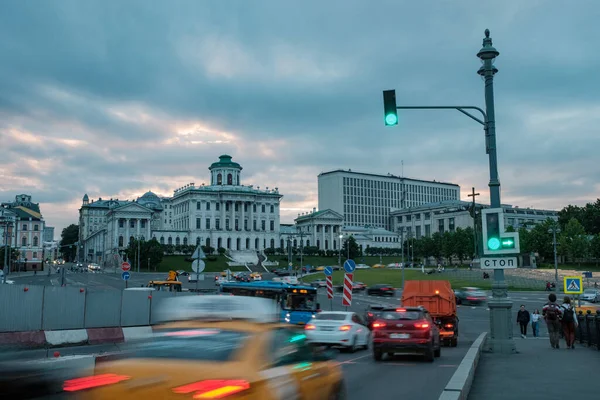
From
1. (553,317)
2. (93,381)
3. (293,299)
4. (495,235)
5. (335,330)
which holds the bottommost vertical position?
(335,330)

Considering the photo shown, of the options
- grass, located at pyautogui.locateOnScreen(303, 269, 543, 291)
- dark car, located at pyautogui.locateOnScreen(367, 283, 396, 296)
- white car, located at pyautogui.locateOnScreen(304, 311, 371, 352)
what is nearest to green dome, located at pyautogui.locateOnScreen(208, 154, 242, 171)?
grass, located at pyautogui.locateOnScreen(303, 269, 543, 291)

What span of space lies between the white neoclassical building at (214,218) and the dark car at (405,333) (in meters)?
143

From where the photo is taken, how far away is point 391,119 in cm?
1738

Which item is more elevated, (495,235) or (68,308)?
(495,235)

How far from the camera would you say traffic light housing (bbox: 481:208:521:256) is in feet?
62.5

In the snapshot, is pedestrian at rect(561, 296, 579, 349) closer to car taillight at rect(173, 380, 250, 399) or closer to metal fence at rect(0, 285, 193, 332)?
car taillight at rect(173, 380, 250, 399)

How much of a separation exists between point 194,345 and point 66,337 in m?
20.1

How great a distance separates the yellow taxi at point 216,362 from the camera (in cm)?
649

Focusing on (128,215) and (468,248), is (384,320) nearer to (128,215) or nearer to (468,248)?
(468,248)

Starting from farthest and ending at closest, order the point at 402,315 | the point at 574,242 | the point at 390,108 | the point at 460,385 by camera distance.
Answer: the point at 574,242
the point at 402,315
the point at 390,108
the point at 460,385

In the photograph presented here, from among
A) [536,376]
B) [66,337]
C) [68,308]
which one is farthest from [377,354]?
[68,308]

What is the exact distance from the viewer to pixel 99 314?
1110 inches

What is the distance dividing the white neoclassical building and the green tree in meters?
81.2

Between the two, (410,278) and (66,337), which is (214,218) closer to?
(410,278)
